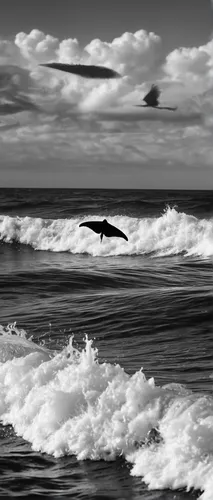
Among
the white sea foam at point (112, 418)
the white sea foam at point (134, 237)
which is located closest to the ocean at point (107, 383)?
the white sea foam at point (112, 418)

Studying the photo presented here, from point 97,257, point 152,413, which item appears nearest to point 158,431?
point 152,413

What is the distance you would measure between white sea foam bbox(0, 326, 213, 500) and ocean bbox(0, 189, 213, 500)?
0.01 metres

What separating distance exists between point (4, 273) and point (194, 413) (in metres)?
16.7

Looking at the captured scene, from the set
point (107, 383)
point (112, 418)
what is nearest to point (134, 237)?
point (107, 383)

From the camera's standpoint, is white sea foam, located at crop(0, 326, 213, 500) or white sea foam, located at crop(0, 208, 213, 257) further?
white sea foam, located at crop(0, 208, 213, 257)

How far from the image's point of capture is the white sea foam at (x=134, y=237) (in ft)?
98.2

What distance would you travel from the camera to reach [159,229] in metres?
32.2

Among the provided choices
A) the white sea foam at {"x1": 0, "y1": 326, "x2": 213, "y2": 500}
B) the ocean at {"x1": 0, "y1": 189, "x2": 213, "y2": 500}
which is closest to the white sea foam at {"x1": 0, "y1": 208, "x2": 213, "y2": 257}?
the ocean at {"x1": 0, "y1": 189, "x2": 213, "y2": 500}

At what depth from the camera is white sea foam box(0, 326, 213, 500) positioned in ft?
24.0

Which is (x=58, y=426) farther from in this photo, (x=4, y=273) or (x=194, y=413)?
(x=4, y=273)

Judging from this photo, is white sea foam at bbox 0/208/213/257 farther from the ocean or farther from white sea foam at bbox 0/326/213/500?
white sea foam at bbox 0/326/213/500

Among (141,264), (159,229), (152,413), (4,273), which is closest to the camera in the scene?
(152,413)

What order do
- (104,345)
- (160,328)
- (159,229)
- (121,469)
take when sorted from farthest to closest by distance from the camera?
(159,229) → (160,328) → (104,345) → (121,469)

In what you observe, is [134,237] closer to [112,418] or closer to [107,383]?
[107,383]
